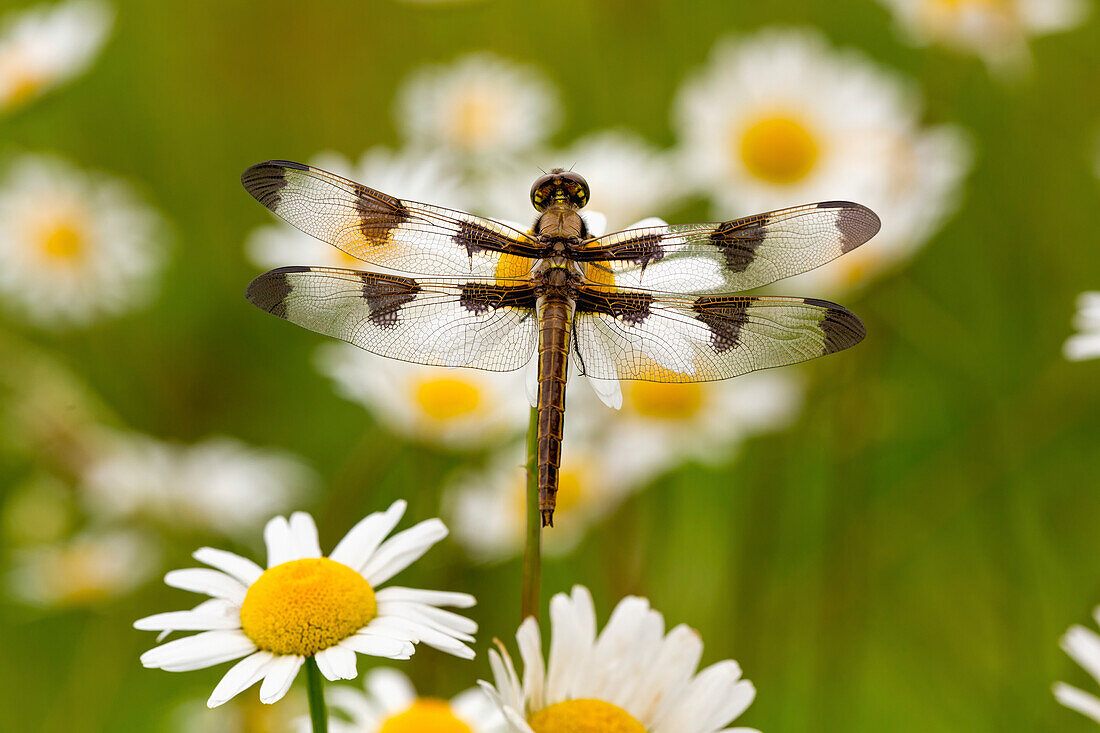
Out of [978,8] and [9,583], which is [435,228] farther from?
[978,8]

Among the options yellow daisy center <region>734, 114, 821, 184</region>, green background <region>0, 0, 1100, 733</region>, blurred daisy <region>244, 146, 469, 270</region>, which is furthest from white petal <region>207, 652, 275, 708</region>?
yellow daisy center <region>734, 114, 821, 184</region>

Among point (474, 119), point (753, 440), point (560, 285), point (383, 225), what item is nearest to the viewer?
point (560, 285)

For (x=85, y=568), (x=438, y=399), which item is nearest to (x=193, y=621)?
(x=438, y=399)

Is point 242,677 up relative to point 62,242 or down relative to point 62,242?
down

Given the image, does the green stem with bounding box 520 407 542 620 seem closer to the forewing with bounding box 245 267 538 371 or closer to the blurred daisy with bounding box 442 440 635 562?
the forewing with bounding box 245 267 538 371

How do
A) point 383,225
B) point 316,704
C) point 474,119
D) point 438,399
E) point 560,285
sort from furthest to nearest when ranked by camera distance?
point 474,119 < point 438,399 < point 383,225 < point 560,285 < point 316,704

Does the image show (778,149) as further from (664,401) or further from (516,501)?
(516,501)

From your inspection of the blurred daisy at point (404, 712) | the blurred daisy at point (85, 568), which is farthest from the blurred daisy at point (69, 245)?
the blurred daisy at point (404, 712)
